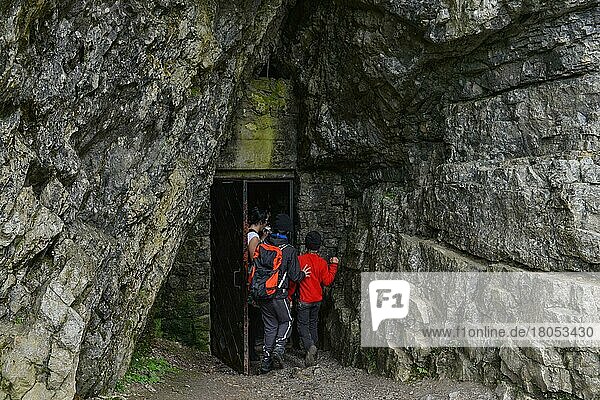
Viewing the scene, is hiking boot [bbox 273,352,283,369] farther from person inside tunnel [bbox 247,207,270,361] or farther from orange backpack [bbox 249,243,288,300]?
orange backpack [bbox 249,243,288,300]

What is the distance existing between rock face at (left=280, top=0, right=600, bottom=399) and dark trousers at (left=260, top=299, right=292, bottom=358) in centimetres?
66

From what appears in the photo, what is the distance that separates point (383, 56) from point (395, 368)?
282cm

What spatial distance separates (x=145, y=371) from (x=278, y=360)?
1.44 meters

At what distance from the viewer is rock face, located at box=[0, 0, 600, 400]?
3.71m

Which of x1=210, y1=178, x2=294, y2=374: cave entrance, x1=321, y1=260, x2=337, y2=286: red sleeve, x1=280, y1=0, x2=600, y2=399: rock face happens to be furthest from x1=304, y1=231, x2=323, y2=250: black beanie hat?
x1=210, y1=178, x2=294, y2=374: cave entrance

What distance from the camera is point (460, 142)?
553 cm

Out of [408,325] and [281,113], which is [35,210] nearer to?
[408,325]

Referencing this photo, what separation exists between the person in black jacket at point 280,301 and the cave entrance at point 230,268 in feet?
1.24

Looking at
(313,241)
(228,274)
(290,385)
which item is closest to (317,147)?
(313,241)

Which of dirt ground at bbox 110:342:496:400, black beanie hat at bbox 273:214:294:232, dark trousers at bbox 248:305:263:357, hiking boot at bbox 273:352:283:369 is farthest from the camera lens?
dark trousers at bbox 248:305:263:357

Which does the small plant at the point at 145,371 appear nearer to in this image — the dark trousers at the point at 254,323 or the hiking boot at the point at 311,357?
the hiking boot at the point at 311,357

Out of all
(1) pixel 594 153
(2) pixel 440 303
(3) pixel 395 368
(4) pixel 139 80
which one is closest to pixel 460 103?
(1) pixel 594 153

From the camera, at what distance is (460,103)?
A: 5609 millimetres

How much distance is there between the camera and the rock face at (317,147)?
3.71 m
